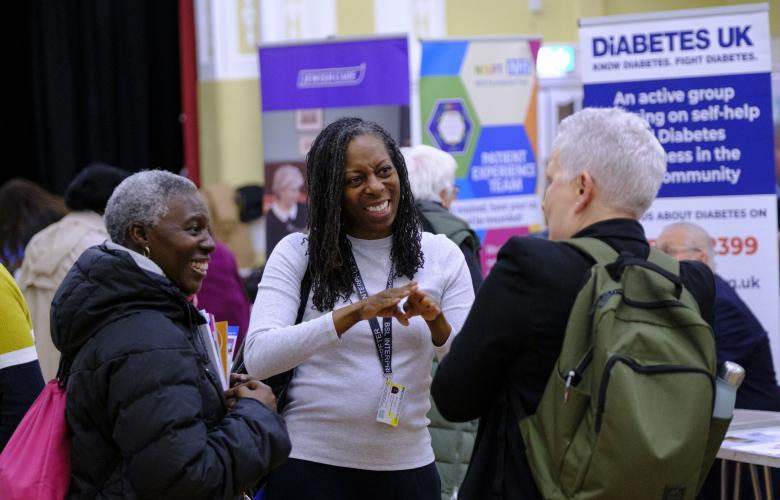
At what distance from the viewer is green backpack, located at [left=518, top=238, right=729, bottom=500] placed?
1798mm

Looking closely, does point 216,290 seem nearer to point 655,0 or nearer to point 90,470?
point 90,470

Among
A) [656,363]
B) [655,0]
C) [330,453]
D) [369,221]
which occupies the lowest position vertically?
[330,453]

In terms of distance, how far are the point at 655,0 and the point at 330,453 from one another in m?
7.02

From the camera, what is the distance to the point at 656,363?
1.84 meters

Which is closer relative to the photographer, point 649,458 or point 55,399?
point 649,458

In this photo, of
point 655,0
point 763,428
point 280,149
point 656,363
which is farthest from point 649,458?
point 655,0

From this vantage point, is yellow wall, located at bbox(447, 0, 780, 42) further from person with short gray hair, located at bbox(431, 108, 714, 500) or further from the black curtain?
person with short gray hair, located at bbox(431, 108, 714, 500)

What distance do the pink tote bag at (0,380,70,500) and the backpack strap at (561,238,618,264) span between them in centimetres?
104

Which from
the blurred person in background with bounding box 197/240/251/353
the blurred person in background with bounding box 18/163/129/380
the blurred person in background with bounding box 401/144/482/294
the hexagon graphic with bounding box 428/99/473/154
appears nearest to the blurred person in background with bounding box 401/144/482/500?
the blurred person in background with bounding box 401/144/482/294

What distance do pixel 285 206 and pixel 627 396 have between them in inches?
200

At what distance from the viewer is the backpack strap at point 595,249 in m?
1.93

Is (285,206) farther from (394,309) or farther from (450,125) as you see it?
(394,309)

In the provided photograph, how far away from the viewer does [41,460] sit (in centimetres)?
208

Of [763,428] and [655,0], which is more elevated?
[655,0]
